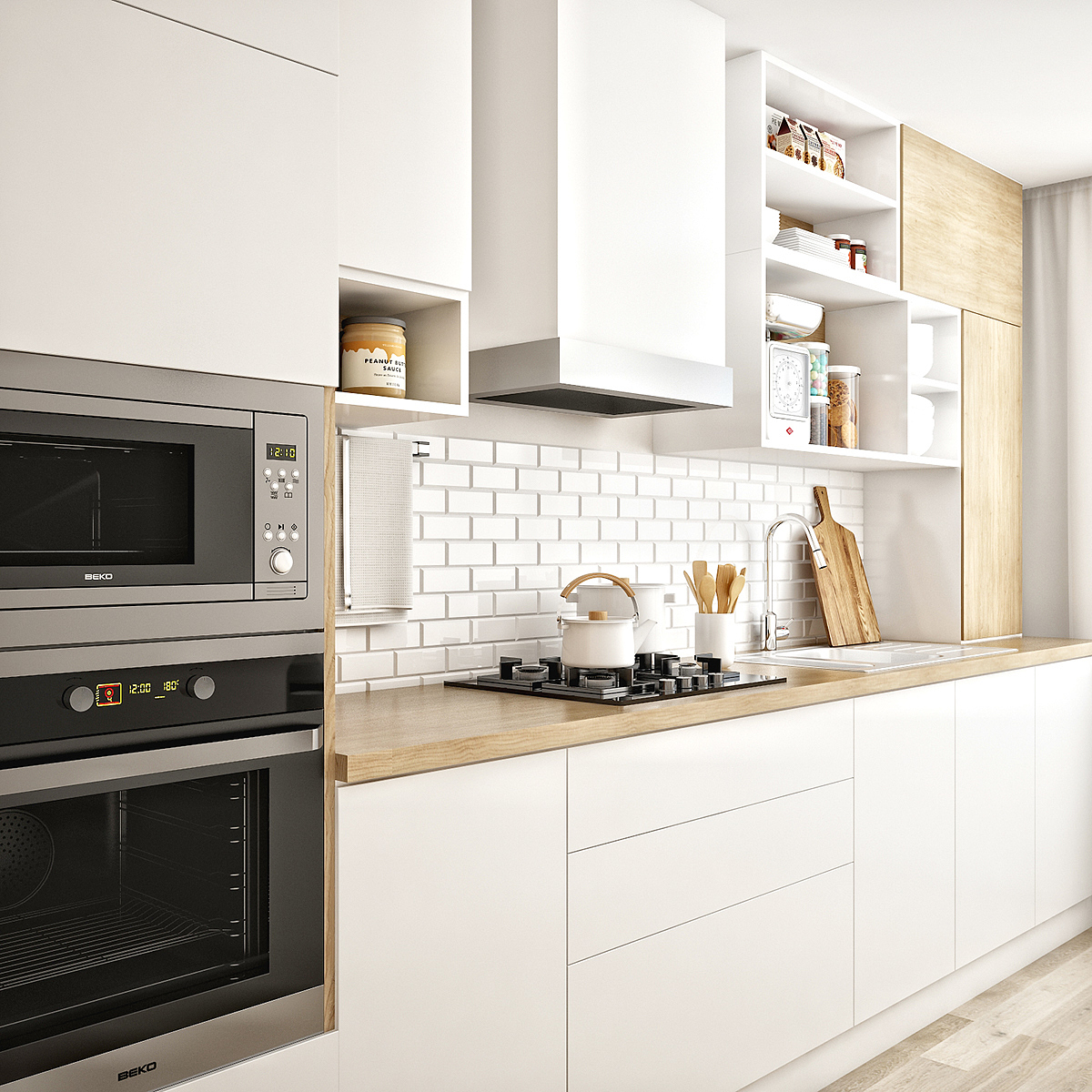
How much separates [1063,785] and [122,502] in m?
3.21

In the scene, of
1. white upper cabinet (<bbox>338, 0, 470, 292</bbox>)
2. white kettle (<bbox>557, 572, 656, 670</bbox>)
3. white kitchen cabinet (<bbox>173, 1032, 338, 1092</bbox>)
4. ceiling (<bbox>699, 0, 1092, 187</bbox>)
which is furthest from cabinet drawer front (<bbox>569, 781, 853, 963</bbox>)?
ceiling (<bbox>699, 0, 1092, 187</bbox>)

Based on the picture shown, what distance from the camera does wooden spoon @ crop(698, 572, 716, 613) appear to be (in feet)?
9.66

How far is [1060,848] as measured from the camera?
11.7ft

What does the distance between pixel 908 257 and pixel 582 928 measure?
2.42m

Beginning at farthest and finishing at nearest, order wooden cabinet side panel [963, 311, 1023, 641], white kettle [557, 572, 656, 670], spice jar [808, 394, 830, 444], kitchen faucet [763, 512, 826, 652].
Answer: wooden cabinet side panel [963, 311, 1023, 641], kitchen faucet [763, 512, 826, 652], spice jar [808, 394, 830, 444], white kettle [557, 572, 656, 670]

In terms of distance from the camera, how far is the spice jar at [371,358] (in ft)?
6.72

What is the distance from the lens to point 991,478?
3883 mm

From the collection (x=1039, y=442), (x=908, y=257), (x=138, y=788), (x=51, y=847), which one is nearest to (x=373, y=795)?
(x=138, y=788)

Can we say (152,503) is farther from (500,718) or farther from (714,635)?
(714,635)

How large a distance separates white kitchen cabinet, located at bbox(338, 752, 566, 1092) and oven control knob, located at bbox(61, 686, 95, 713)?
0.40 metres

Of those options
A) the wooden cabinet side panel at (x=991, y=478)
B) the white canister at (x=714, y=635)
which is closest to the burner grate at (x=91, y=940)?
the white canister at (x=714, y=635)

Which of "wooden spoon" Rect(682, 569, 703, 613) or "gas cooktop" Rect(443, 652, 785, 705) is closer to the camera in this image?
"gas cooktop" Rect(443, 652, 785, 705)

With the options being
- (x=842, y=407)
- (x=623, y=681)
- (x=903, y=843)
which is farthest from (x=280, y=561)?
(x=842, y=407)

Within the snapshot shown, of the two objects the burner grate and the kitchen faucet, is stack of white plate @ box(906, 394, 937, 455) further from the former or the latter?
the burner grate
